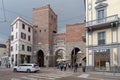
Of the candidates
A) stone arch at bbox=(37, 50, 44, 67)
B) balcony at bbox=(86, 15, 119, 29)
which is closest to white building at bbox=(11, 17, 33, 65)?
stone arch at bbox=(37, 50, 44, 67)

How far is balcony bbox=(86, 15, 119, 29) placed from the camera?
3753 cm

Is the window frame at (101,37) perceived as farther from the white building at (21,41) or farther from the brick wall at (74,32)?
the white building at (21,41)

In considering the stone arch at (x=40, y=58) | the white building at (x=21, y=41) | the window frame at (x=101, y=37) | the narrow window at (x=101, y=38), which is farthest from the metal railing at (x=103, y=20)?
the stone arch at (x=40, y=58)

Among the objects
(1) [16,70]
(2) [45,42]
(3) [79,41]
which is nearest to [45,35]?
(2) [45,42]

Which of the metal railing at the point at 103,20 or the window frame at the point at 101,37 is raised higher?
the metal railing at the point at 103,20

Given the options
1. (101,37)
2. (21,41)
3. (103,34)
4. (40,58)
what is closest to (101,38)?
(101,37)

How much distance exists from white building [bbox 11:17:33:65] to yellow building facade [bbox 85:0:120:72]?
92.4ft

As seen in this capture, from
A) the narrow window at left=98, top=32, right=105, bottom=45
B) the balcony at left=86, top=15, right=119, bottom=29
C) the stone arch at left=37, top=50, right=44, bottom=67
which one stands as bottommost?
the stone arch at left=37, top=50, right=44, bottom=67

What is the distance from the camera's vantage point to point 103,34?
3959cm

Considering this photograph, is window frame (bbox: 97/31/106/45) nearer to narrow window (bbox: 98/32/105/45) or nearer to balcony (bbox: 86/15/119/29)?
narrow window (bbox: 98/32/105/45)

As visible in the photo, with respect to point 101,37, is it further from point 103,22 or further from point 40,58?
point 40,58

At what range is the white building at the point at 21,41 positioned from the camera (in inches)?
2549

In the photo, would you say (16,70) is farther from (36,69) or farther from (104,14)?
(104,14)

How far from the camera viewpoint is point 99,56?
131ft
